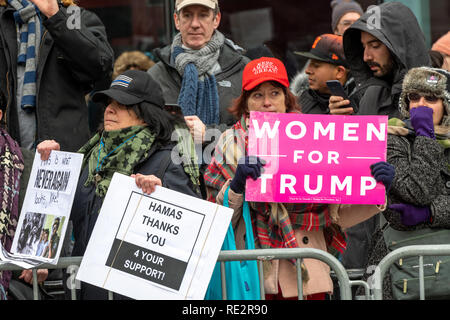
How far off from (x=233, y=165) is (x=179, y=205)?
697 millimetres

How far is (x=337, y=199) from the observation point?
471 cm

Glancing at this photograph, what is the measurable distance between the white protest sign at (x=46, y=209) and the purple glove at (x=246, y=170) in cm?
83

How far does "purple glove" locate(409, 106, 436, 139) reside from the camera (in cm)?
502

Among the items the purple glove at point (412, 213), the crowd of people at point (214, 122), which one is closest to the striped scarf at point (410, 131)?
the crowd of people at point (214, 122)

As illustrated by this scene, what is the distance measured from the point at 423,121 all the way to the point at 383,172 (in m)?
0.55

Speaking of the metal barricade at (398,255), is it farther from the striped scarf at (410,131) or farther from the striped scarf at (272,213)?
the striped scarf at (410,131)

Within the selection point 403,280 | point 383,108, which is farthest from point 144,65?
point 403,280

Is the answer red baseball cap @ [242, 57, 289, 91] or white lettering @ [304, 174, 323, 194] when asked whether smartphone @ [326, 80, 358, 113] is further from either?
white lettering @ [304, 174, 323, 194]

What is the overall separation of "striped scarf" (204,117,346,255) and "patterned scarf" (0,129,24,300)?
3.58 ft

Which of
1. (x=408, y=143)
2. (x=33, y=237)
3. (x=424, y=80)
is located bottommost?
(x=33, y=237)

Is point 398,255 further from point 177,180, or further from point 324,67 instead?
point 324,67

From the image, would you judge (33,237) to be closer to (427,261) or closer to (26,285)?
(26,285)

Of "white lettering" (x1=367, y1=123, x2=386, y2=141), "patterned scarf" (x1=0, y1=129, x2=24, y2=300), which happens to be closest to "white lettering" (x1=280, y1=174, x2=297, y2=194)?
"white lettering" (x1=367, y1=123, x2=386, y2=141)
